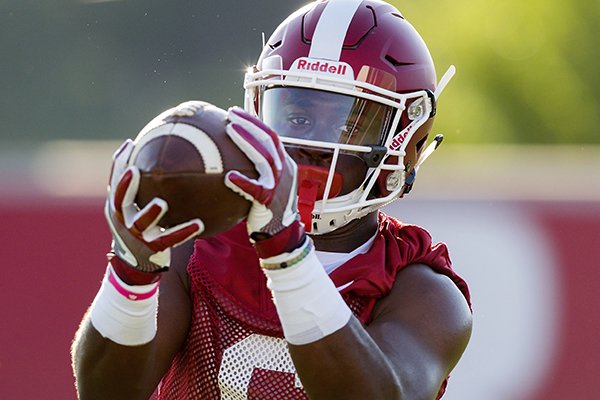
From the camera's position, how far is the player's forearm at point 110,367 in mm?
2496

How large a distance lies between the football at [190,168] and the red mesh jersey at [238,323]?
0.55 m

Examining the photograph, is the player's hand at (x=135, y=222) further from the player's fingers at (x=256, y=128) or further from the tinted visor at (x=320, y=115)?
the tinted visor at (x=320, y=115)

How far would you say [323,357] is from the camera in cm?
238

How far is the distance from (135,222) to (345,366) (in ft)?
1.71

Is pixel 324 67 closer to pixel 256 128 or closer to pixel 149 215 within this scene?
pixel 256 128

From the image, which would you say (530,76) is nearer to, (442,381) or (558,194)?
(558,194)

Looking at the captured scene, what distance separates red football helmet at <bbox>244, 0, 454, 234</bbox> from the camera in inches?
111

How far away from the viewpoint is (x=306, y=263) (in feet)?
7.61

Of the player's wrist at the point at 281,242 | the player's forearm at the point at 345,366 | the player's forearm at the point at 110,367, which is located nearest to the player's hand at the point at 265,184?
the player's wrist at the point at 281,242

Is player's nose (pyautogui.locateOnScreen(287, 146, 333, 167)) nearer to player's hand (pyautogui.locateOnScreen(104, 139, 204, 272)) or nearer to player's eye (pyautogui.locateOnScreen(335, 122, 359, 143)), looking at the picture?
player's eye (pyautogui.locateOnScreen(335, 122, 359, 143))

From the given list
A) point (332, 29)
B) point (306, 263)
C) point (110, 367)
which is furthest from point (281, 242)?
point (332, 29)

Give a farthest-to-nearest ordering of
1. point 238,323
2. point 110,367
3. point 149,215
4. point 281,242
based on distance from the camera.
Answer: point 238,323
point 110,367
point 281,242
point 149,215

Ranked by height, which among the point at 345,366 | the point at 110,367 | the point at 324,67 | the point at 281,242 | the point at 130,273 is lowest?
the point at 110,367

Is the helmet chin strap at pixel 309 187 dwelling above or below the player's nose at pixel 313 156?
below
